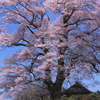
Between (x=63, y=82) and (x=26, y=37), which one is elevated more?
(x=26, y=37)

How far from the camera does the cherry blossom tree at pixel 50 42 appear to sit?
1486 centimetres

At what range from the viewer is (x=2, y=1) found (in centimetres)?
1630

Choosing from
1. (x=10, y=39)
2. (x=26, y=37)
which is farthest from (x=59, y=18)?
(x=10, y=39)

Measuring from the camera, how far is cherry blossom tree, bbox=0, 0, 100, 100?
14859 millimetres

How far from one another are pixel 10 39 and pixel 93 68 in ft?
22.6

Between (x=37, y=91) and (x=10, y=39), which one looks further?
(x=37, y=91)

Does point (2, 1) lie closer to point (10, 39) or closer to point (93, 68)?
point (10, 39)

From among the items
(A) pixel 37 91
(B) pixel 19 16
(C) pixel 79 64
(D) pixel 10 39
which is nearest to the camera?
(C) pixel 79 64

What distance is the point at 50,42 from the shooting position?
586 inches

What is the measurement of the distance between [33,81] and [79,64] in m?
3.68

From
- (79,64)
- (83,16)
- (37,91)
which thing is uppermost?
(83,16)

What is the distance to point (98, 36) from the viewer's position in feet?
54.7

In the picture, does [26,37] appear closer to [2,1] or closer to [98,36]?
[2,1]

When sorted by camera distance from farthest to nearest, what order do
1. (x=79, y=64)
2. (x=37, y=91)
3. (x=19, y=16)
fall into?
(x=37, y=91)
(x=19, y=16)
(x=79, y=64)
